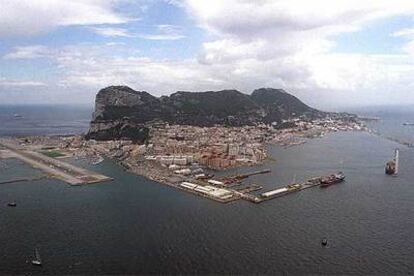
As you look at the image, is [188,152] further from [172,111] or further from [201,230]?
[172,111]

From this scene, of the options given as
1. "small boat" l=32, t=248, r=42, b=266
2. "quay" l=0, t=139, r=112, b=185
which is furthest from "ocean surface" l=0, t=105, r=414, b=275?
"quay" l=0, t=139, r=112, b=185

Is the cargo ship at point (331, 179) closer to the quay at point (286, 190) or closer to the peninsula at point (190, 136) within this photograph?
the quay at point (286, 190)

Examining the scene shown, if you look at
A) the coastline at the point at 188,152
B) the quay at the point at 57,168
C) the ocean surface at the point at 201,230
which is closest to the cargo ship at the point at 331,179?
the ocean surface at the point at 201,230

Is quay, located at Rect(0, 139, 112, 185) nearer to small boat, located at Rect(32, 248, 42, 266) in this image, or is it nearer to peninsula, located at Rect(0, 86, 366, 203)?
peninsula, located at Rect(0, 86, 366, 203)

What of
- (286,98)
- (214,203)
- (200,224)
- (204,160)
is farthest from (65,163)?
(286,98)

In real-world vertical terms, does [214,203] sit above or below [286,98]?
below

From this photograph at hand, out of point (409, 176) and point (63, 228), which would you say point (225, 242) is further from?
point (409, 176)

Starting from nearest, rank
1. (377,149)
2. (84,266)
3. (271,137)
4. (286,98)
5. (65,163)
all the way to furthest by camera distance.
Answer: (84,266), (65,163), (377,149), (271,137), (286,98)
